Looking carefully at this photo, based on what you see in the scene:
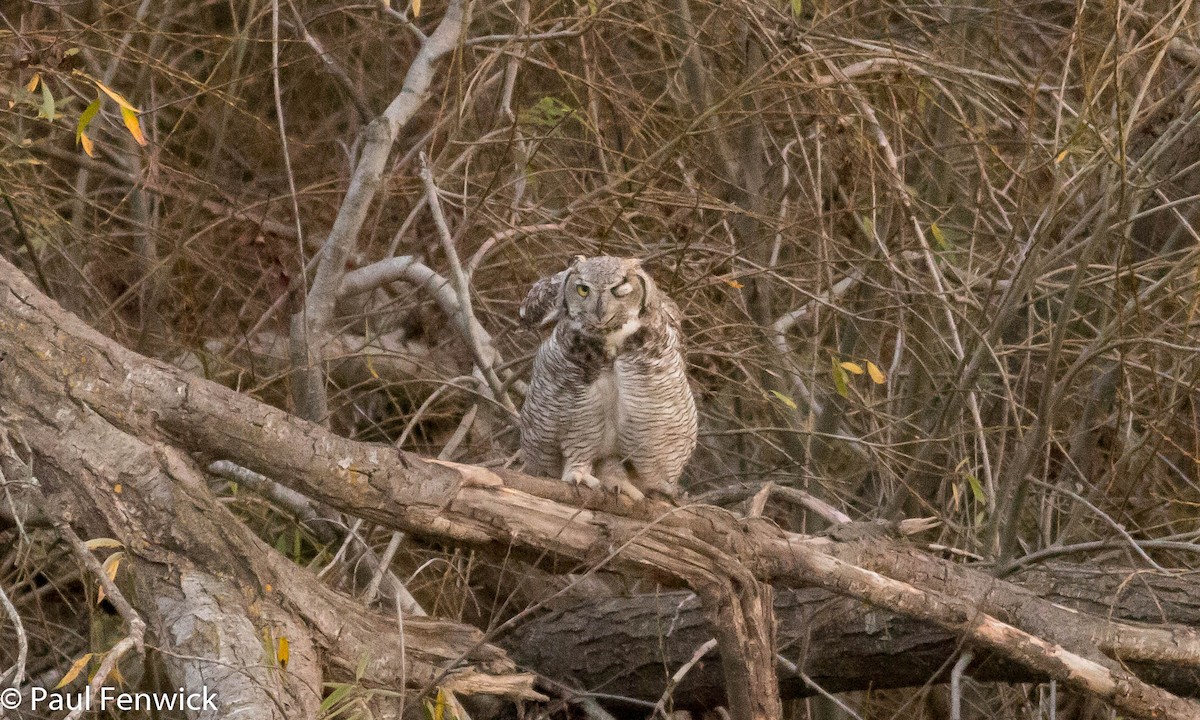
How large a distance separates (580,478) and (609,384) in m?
0.26

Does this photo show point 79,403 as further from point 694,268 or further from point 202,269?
point 202,269

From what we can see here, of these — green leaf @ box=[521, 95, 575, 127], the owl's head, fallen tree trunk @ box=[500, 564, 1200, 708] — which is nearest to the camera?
the owl's head

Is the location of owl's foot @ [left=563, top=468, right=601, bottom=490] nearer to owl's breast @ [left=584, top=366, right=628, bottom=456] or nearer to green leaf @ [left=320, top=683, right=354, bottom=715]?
owl's breast @ [left=584, top=366, right=628, bottom=456]

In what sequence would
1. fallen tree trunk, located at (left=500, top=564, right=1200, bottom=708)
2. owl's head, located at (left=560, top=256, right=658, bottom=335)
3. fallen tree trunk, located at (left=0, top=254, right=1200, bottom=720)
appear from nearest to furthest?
fallen tree trunk, located at (left=0, top=254, right=1200, bottom=720), owl's head, located at (left=560, top=256, right=658, bottom=335), fallen tree trunk, located at (left=500, top=564, right=1200, bottom=708)

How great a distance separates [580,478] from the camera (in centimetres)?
297

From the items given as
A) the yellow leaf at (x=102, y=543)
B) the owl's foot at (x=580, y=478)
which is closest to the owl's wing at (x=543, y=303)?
the owl's foot at (x=580, y=478)

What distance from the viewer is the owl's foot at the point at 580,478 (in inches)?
115

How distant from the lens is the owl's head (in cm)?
266

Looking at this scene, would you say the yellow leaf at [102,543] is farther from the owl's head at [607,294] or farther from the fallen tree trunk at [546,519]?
the owl's head at [607,294]

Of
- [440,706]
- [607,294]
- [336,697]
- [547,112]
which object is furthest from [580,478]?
[547,112]

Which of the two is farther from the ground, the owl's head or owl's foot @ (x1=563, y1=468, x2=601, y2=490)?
the owl's head

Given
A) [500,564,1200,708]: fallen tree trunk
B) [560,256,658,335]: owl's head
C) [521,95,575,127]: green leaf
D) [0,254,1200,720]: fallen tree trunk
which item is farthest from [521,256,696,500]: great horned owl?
[521,95,575,127]: green leaf

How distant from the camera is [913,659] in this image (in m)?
3.12

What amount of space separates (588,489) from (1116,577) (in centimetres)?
142
